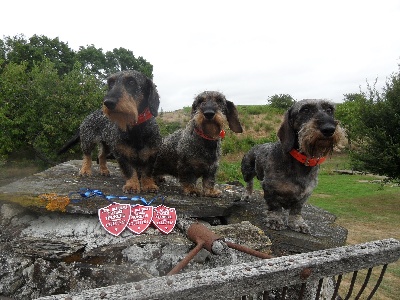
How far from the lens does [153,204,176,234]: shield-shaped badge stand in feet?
10.8

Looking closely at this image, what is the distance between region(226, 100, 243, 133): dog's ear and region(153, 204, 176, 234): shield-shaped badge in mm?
1301

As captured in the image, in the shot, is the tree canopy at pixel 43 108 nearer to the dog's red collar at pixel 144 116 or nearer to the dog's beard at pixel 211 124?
the dog's red collar at pixel 144 116

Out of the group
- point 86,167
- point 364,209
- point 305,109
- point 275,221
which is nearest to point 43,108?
point 86,167

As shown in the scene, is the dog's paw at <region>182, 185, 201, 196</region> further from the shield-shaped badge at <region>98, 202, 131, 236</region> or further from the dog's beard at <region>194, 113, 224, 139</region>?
the shield-shaped badge at <region>98, 202, 131, 236</region>

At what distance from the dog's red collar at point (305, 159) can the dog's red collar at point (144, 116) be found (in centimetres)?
168

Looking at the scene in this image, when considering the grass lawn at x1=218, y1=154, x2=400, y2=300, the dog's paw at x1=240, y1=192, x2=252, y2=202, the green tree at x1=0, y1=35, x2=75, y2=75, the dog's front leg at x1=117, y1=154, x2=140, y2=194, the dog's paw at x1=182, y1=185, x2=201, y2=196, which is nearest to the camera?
the dog's front leg at x1=117, y1=154, x2=140, y2=194

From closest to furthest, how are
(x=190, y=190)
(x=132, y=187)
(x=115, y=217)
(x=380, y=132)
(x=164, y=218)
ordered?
(x=115, y=217) → (x=164, y=218) → (x=132, y=187) → (x=190, y=190) → (x=380, y=132)

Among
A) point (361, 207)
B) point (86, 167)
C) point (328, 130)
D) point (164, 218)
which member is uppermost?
point (328, 130)

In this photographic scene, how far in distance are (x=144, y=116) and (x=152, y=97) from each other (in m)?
0.24

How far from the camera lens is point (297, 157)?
3.38 m

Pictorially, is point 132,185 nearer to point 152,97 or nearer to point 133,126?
point 133,126

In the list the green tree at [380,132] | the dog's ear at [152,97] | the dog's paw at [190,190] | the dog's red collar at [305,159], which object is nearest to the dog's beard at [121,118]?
the dog's ear at [152,97]

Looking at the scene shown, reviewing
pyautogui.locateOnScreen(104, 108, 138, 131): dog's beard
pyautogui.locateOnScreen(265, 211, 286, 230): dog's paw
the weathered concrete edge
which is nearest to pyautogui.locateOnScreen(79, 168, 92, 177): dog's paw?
pyautogui.locateOnScreen(104, 108, 138, 131): dog's beard

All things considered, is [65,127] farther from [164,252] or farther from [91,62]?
[91,62]
